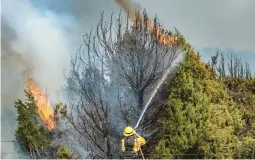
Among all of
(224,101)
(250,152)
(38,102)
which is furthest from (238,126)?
(38,102)

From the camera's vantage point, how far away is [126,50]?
25.6m

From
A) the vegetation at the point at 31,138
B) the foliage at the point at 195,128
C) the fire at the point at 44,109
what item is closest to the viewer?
the foliage at the point at 195,128

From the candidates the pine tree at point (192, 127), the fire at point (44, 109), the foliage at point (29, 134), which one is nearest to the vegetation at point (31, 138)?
the foliage at point (29, 134)

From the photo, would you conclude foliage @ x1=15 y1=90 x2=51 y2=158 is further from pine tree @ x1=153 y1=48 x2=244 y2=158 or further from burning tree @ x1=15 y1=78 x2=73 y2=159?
pine tree @ x1=153 y1=48 x2=244 y2=158

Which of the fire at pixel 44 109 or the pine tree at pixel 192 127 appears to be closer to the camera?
the pine tree at pixel 192 127

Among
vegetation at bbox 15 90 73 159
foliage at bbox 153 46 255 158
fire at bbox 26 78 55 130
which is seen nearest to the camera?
foliage at bbox 153 46 255 158

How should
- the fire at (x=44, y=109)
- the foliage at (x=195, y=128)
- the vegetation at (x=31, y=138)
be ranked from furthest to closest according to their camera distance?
the fire at (x=44, y=109), the vegetation at (x=31, y=138), the foliage at (x=195, y=128)

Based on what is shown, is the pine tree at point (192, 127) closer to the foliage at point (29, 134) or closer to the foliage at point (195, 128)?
the foliage at point (195, 128)

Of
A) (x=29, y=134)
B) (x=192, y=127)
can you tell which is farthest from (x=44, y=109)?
(x=192, y=127)

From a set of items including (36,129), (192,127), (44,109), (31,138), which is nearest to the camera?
(192,127)

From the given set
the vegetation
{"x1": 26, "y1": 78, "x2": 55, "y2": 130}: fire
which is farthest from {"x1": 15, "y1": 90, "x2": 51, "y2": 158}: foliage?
{"x1": 26, "y1": 78, "x2": 55, "y2": 130}: fire

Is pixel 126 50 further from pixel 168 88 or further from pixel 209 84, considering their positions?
pixel 209 84

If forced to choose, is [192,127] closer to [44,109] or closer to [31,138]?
[31,138]

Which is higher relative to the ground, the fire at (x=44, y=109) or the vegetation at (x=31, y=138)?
the fire at (x=44, y=109)
